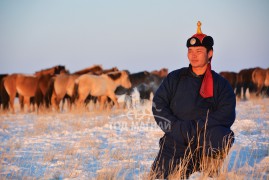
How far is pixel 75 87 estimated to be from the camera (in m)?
15.8

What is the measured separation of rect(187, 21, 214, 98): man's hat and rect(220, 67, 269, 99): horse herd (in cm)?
1858

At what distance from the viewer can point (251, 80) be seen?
902 inches

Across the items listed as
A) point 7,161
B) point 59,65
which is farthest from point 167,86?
point 59,65

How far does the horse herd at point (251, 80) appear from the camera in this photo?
22.3 metres

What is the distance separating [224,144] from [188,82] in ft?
2.46

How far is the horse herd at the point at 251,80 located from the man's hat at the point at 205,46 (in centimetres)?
1858

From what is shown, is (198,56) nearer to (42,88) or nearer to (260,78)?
(42,88)

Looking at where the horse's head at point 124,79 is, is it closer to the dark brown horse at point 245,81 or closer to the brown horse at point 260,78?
the dark brown horse at point 245,81

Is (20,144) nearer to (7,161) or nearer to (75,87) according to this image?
(7,161)

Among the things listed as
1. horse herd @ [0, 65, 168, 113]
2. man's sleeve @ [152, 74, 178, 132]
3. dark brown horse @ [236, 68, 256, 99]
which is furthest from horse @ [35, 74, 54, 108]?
man's sleeve @ [152, 74, 178, 132]

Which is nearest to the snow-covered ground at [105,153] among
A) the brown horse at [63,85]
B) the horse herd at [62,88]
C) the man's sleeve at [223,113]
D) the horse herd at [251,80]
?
the man's sleeve at [223,113]

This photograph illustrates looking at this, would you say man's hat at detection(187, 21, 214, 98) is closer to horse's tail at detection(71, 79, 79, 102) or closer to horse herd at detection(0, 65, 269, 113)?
horse herd at detection(0, 65, 269, 113)

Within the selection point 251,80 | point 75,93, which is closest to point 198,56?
point 75,93

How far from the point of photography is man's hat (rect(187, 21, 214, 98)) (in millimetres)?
3707
